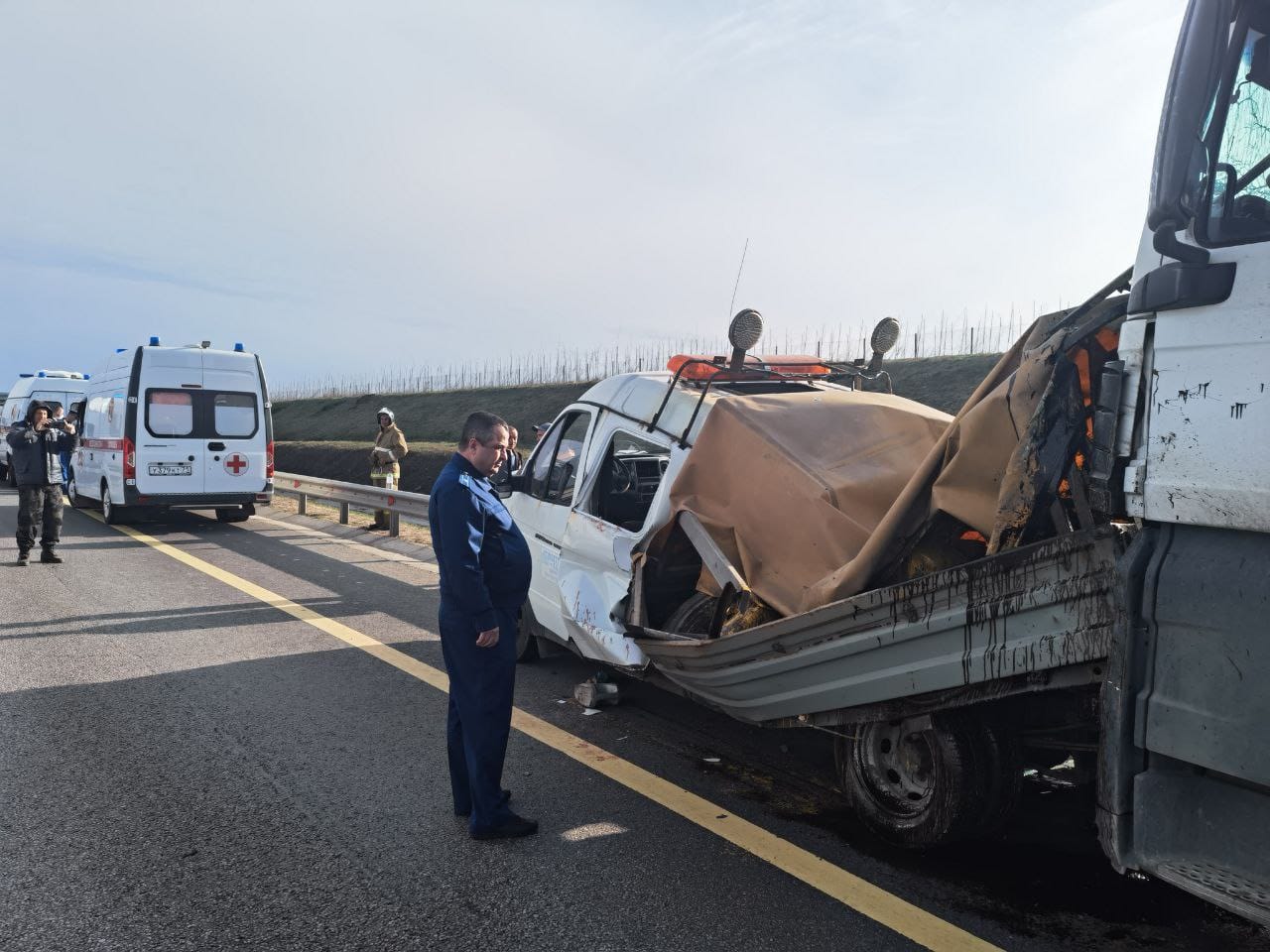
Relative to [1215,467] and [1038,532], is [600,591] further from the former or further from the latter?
[1215,467]

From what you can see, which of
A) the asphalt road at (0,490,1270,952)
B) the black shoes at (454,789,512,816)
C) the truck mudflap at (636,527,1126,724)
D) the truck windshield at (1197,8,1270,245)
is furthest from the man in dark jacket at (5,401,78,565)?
the truck windshield at (1197,8,1270,245)

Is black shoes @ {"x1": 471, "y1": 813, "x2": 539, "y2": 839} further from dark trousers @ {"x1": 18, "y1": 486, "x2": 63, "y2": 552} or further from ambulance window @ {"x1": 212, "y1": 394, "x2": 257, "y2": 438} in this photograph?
ambulance window @ {"x1": 212, "y1": 394, "x2": 257, "y2": 438}

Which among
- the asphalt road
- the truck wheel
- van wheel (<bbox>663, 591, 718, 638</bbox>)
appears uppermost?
van wheel (<bbox>663, 591, 718, 638</bbox>)

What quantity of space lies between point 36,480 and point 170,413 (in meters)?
2.71

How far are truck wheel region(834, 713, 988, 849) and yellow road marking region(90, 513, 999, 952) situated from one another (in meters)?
0.32

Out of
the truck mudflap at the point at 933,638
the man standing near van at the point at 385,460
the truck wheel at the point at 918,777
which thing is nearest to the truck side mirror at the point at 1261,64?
the truck mudflap at the point at 933,638

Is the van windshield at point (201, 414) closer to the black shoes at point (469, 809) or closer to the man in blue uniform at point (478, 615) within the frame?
the man in blue uniform at point (478, 615)

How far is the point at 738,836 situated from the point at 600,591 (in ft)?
5.28

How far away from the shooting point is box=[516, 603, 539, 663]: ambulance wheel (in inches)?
244

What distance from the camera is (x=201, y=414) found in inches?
519

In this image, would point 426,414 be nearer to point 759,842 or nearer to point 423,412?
point 423,412

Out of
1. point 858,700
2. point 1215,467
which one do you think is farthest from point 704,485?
point 1215,467

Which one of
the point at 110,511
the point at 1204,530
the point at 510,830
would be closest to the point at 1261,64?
the point at 1204,530

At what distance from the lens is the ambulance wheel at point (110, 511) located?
1377 cm
